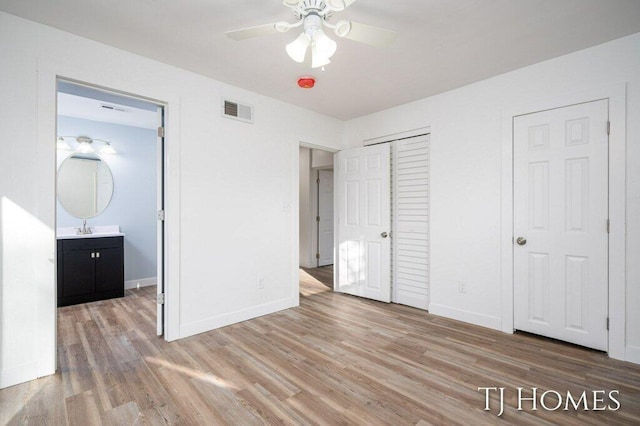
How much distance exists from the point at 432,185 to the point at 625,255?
68.6 inches

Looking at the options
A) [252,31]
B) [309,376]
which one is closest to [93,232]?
[309,376]

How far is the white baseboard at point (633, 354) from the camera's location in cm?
238

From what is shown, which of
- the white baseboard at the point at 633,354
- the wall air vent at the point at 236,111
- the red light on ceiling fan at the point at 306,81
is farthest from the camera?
the wall air vent at the point at 236,111

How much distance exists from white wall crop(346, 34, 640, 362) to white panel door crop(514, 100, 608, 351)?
15cm

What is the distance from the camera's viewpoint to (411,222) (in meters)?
3.87

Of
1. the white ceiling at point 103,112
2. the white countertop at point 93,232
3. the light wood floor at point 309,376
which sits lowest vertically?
the light wood floor at point 309,376

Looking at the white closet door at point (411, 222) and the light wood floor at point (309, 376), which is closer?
the light wood floor at point (309, 376)

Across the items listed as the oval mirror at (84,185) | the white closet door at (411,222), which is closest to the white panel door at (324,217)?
the white closet door at (411,222)

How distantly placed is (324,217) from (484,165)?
12.7 feet

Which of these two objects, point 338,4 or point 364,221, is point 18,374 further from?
point 364,221

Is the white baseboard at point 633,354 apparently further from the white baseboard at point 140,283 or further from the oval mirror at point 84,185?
the oval mirror at point 84,185

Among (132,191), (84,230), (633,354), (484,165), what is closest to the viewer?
(633,354)

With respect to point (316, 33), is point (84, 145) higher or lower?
lower

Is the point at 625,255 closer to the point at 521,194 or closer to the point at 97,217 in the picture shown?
the point at 521,194
